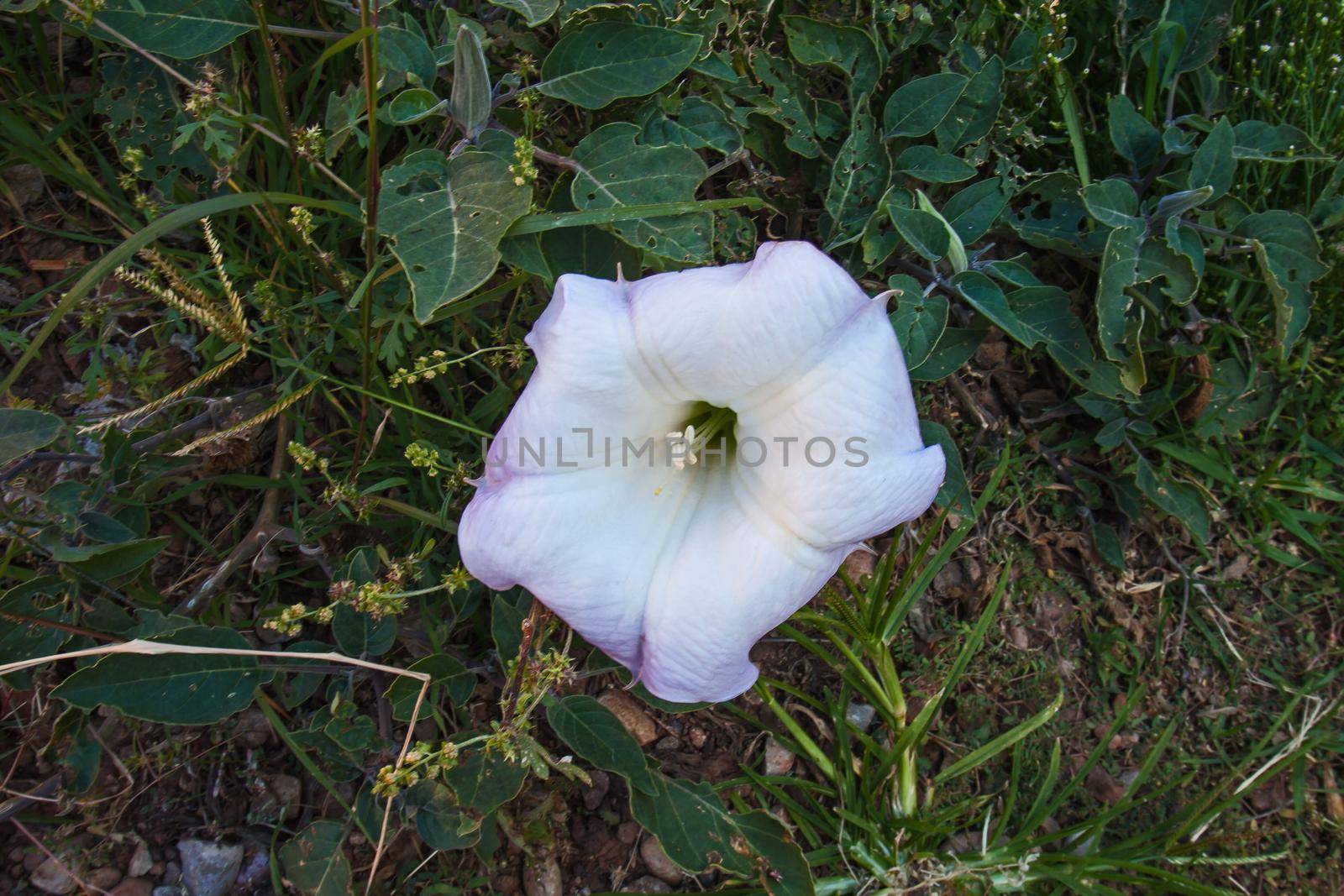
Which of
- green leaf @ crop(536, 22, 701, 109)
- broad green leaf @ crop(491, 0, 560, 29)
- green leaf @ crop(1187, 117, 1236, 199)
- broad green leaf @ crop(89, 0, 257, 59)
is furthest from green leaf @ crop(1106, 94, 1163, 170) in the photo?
broad green leaf @ crop(89, 0, 257, 59)

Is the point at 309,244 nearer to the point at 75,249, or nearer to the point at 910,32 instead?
the point at 75,249

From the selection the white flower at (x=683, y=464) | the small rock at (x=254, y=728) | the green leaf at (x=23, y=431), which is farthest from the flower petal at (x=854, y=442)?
the small rock at (x=254, y=728)

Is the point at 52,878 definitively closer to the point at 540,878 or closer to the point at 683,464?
the point at 540,878

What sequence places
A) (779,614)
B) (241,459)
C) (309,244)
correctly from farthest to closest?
(241,459), (309,244), (779,614)

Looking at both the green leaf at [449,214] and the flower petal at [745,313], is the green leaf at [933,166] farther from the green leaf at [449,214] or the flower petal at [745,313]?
the green leaf at [449,214]

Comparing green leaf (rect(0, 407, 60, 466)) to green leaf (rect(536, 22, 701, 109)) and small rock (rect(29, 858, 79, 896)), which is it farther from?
green leaf (rect(536, 22, 701, 109))

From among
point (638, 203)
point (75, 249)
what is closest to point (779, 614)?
point (638, 203)
